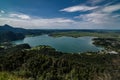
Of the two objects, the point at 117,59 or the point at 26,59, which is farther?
the point at 117,59

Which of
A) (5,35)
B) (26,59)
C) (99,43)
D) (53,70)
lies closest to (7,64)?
(26,59)

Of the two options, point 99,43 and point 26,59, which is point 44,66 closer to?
point 26,59

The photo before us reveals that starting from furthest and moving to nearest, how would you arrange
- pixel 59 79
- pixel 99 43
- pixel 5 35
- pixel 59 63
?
pixel 5 35 < pixel 99 43 < pixel 59 63 < pixel 59 79

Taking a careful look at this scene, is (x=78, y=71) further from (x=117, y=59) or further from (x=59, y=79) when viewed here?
(x=117, y=59)

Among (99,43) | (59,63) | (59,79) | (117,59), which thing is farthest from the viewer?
(99,43)

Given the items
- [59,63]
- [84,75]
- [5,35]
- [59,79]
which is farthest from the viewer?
[5,35]

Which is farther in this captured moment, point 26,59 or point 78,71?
point 26,59

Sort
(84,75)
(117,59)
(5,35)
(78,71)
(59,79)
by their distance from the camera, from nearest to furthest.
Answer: (59,79) → (84,75) → (78,71) → (117,59) → (5,35)

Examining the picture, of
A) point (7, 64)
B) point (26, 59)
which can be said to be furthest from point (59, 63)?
point (7, 64)
